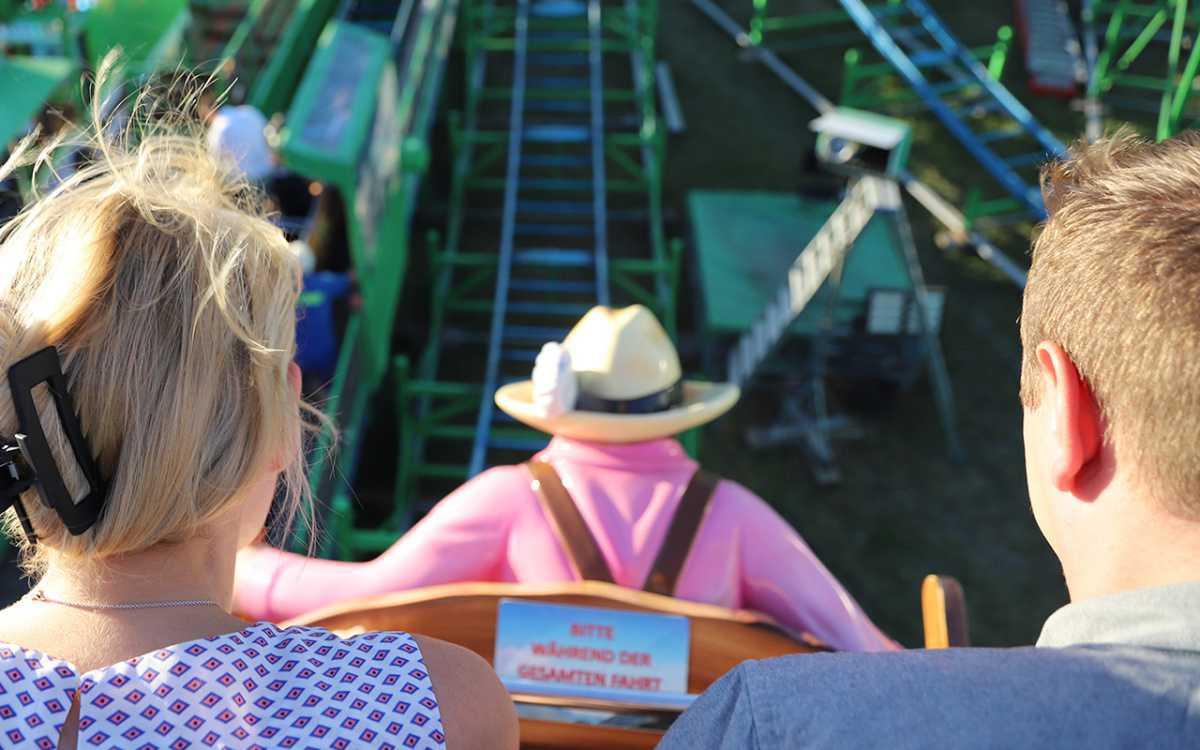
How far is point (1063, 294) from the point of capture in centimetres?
97

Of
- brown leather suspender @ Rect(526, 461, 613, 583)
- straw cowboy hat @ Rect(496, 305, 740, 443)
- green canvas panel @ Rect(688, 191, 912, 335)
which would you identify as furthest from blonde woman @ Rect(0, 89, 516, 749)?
green canvas panel @ Rect(688, 191, 912, 335)

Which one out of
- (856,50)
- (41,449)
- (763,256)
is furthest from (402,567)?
(856,50)

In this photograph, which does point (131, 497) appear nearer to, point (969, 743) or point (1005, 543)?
point (969, 743)

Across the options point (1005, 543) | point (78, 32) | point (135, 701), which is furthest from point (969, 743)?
point (78, 32)

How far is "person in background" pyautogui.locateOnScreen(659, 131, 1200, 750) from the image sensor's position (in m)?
0.77

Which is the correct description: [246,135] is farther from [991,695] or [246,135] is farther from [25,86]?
[991,695]

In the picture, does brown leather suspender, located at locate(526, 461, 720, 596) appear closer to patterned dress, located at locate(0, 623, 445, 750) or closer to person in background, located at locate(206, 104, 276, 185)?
patterned dress, located at locate(0, 623, 445, 750)

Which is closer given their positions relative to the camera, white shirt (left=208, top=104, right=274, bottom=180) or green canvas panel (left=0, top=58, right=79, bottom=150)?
white shirt (left=208, top=104, right=274, bottom=180)

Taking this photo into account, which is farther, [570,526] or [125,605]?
[570,526]

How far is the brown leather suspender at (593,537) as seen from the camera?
221cm

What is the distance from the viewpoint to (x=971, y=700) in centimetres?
78

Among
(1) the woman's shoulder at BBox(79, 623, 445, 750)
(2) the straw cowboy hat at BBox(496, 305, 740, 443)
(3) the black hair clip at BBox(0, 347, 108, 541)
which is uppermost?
(3) the black hair clip at BBox(0, 347, 108, 541)

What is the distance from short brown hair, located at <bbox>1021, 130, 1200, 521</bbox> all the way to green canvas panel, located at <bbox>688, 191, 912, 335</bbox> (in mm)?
5202

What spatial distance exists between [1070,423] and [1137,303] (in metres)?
0.11
